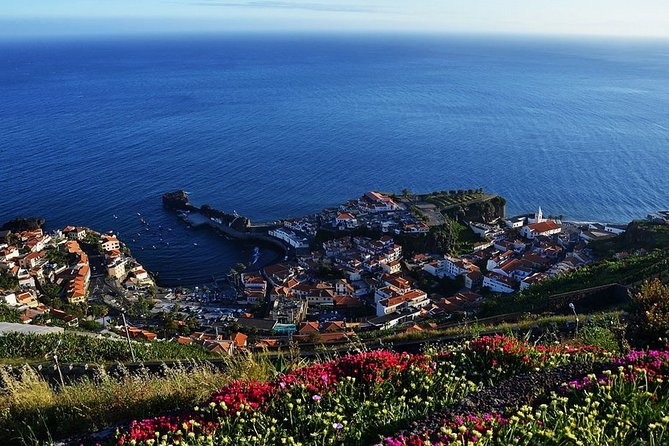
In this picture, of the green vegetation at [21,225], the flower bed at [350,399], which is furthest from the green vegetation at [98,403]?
the green vegetation at [21,225]

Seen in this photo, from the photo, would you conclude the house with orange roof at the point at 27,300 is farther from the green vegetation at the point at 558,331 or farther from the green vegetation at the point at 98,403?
the green vegetation at the point at 98,403

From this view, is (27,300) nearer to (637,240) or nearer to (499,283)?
(499,283)

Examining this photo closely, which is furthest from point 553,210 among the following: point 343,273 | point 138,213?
point 138,213

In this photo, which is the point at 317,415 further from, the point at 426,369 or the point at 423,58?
the point at 423,58

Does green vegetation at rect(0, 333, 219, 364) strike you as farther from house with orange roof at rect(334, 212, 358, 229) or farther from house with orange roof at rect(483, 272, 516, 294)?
house with orange roof at rect(334, 212, 358, 229)

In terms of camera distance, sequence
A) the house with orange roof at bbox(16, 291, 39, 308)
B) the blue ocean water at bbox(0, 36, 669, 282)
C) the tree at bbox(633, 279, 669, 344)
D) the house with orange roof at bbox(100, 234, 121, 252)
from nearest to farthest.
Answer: the tree at bbox(633, 279, 669, 344)
the house with orange roof at bbox(16, 291, 39, 308)
the house with orange roof at bbox(100, 234, 121, 252)
the blue ocean water at bbox(0, 36, 669, 282)

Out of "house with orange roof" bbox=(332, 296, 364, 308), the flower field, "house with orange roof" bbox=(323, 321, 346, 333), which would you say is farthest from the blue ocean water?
the flower field
